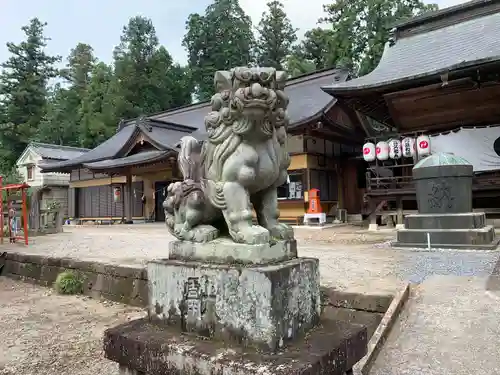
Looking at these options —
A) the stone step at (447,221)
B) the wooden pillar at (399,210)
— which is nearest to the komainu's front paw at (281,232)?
the stone step at (447,221)

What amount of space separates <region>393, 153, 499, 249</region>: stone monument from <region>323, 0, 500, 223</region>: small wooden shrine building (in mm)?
3324

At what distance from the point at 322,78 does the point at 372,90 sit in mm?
8195

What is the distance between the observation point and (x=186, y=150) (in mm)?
2439

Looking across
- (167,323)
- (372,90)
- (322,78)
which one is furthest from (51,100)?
(167,323)

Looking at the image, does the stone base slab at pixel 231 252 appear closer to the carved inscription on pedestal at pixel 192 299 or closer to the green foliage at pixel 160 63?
the carved inscription on pedestal at pixel 192 299

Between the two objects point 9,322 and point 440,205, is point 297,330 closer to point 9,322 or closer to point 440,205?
point 9,322

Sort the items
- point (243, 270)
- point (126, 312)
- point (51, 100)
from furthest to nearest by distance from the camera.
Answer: point (51, 100), point (126, 312), point (243, 270)

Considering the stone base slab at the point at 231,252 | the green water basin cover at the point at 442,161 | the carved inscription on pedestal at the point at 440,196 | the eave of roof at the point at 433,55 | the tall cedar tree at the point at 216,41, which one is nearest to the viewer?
the stone base slab at the point at 231,252

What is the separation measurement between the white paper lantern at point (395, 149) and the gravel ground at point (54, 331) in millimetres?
9145

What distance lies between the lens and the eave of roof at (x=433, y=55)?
992cm

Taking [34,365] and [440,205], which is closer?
[34,365]

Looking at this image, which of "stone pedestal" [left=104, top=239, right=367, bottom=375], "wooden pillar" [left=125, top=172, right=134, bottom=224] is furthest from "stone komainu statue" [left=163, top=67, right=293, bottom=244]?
"wooden pillar" [left=125, top=172, right=134, bottom=224]

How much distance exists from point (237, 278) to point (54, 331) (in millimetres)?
3367

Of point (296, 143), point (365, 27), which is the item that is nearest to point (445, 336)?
point (296, 143)
